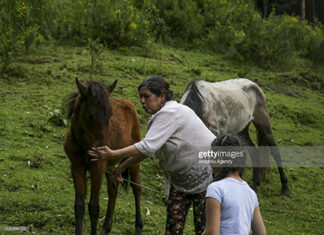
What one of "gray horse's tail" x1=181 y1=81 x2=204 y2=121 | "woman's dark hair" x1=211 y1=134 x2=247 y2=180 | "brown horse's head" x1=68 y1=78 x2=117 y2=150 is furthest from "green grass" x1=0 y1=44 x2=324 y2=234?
"woman's dark hair" x1=211 y1=134 x2=247 y2=180

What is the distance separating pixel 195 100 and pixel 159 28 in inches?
286

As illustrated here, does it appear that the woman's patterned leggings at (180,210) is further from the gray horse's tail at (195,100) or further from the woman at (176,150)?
the gray horse's tail at (195,100)

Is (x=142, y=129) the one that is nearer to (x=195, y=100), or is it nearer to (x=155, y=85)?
(x=195, y=100)

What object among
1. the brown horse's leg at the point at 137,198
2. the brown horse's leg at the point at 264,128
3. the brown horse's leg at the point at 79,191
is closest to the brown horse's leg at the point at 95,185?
the brown horse's leg at the point at 79,191

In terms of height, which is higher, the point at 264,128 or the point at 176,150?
the point at 176,150

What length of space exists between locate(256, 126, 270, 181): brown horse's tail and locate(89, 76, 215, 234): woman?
15.1 ft

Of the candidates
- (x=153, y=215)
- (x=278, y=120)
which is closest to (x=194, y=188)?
(x=153, y=215)

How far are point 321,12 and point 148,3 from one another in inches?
465

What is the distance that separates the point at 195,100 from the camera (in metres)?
6.67

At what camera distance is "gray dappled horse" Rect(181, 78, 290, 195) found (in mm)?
6742

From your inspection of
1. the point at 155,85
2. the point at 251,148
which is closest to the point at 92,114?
the point at 155,85

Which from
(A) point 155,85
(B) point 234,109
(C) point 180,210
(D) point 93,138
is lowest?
(B) point 234,109

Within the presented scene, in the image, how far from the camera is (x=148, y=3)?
44.6ft

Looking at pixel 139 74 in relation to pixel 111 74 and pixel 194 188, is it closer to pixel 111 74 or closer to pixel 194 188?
pixel 111 74
